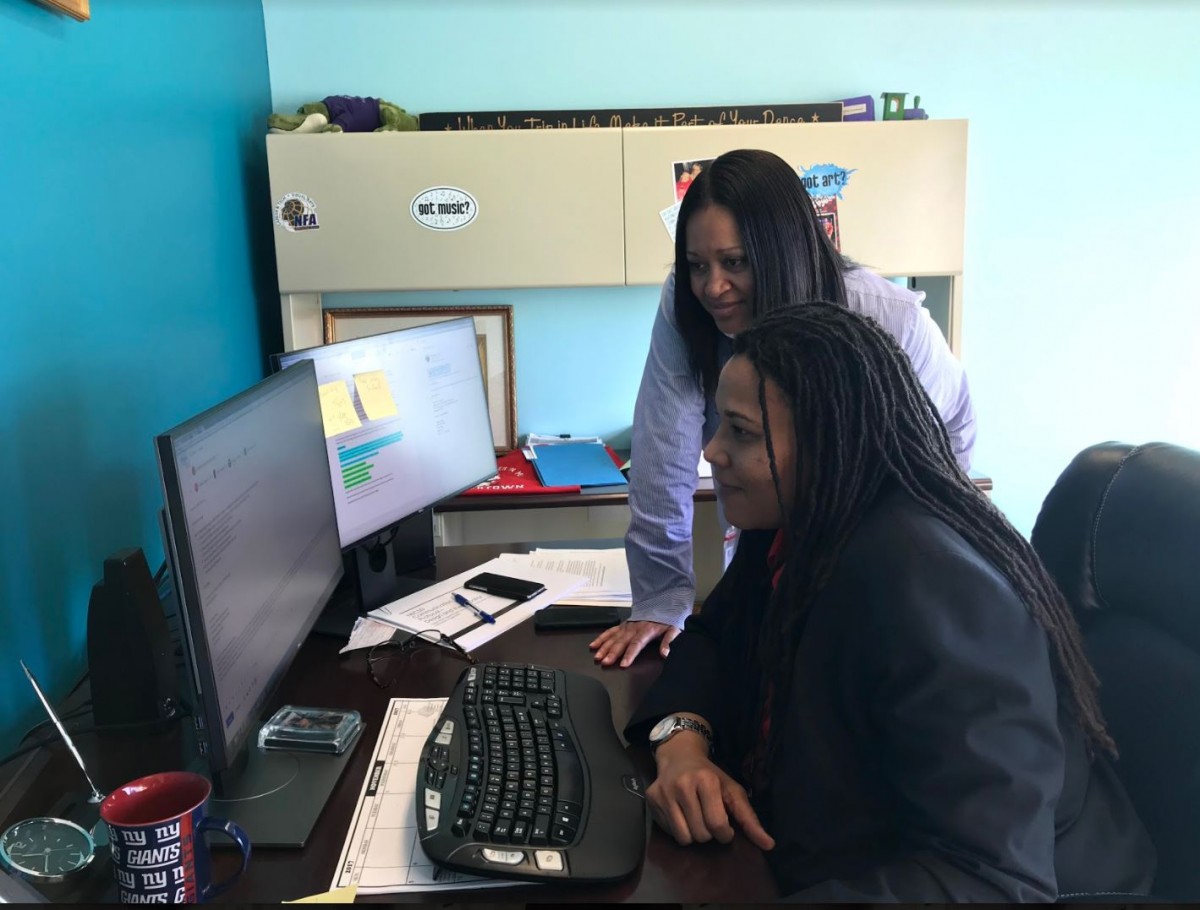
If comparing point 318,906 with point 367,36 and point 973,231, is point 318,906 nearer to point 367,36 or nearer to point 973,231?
point 367,36

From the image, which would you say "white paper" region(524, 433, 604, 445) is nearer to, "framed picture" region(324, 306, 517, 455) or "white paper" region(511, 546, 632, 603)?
"framed picture" region(324, 306, 517, 455)

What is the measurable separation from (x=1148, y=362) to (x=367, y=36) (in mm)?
2417

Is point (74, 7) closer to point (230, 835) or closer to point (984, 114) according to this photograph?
point (230, 835)

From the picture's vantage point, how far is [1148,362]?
2631 millimetres

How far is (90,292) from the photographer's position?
1.27 meters

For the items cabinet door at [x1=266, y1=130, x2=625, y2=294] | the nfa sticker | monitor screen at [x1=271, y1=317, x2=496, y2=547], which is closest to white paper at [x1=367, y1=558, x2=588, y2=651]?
monitor screen at [x1=271, y1=317, x2=496, y2=547]

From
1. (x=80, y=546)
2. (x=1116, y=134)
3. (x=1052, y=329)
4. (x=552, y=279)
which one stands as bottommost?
(x=80, y=546)

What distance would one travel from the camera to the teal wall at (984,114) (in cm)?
240

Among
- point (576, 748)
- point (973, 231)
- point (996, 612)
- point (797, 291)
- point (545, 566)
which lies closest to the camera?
point (996, 612)

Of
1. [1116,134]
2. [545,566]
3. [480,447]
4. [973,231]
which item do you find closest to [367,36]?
[480,447]

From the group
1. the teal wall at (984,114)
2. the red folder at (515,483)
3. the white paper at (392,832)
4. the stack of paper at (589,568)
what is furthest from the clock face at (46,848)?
the teal wall at (984,114)

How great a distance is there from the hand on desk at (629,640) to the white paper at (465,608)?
0.52 feet

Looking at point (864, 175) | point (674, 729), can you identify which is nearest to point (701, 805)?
point (674, 729)

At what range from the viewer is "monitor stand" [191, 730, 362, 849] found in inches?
34.4
